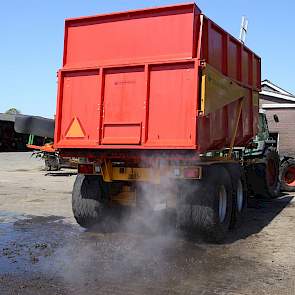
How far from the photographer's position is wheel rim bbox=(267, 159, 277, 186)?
12.8m

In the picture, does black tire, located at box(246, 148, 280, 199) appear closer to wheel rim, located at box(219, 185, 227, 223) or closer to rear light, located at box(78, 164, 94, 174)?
wheel rim, located at box(219, 185, 227, 223)

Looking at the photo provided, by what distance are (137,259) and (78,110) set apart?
271 centimetres

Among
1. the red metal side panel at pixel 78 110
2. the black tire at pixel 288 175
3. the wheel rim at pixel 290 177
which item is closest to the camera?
the red metal side panel at pixel 78 110

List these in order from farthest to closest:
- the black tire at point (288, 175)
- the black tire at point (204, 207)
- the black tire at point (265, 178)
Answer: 1. the black tire at point (288, 175)
2. the black tire at point (265, 178)
3. the black tire at point (204, 207)

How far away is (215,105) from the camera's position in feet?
23.3

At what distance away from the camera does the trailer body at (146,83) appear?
676 cm

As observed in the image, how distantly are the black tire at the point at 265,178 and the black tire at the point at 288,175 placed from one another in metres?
1.23

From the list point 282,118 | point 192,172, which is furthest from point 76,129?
point 282,118

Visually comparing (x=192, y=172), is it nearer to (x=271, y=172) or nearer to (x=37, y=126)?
(x=37, y=126)

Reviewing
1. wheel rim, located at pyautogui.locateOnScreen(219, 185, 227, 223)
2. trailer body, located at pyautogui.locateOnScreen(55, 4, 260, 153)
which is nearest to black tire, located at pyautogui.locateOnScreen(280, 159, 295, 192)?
trailer body, located at pyautogui.locateOnScreen(55, 4, 260, 153)

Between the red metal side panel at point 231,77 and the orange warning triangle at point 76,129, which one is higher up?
the red metal side panel at point 231,77

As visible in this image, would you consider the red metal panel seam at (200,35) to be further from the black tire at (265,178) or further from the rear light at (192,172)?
the black tire at (265,178)

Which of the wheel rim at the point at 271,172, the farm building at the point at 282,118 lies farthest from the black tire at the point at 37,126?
the farm building at the point at 282,118

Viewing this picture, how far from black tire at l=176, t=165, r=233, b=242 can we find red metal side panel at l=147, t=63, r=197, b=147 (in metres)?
0.86
